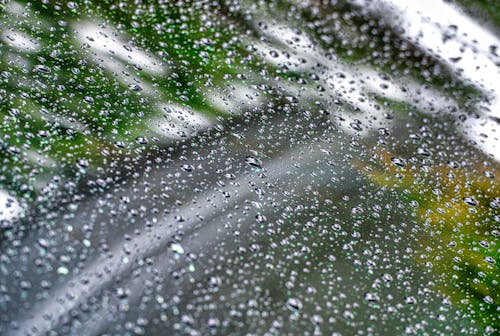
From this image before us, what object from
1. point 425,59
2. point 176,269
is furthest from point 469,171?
point 176,269

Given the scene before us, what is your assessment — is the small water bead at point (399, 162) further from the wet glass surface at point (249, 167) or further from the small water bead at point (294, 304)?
the small water bead at point (294, 304)

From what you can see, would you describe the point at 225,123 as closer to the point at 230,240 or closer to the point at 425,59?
the point at 230,240

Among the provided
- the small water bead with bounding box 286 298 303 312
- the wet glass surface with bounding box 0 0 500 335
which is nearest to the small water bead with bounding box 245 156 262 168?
the wet glass surface with bounding box 0 0 500 335

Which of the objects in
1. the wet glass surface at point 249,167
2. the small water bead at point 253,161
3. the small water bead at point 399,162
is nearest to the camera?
the wet glass surface at point 249,167

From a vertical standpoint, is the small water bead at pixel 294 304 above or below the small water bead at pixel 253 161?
below

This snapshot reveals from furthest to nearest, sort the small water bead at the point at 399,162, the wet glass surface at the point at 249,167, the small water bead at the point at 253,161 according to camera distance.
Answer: the small water bead at the point at 399,162 < the small water bead at the point at 253,161 < the wet glass surface at the point at 249,167

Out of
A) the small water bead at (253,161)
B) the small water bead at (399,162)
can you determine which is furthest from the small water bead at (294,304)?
the small water bead at (399,162)

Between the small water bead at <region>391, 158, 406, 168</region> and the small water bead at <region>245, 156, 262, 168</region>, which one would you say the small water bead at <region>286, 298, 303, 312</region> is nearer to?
the small water bead at <region>245, 156, 262, 168</region>

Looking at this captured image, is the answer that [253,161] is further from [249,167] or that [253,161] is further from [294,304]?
[294,304]
